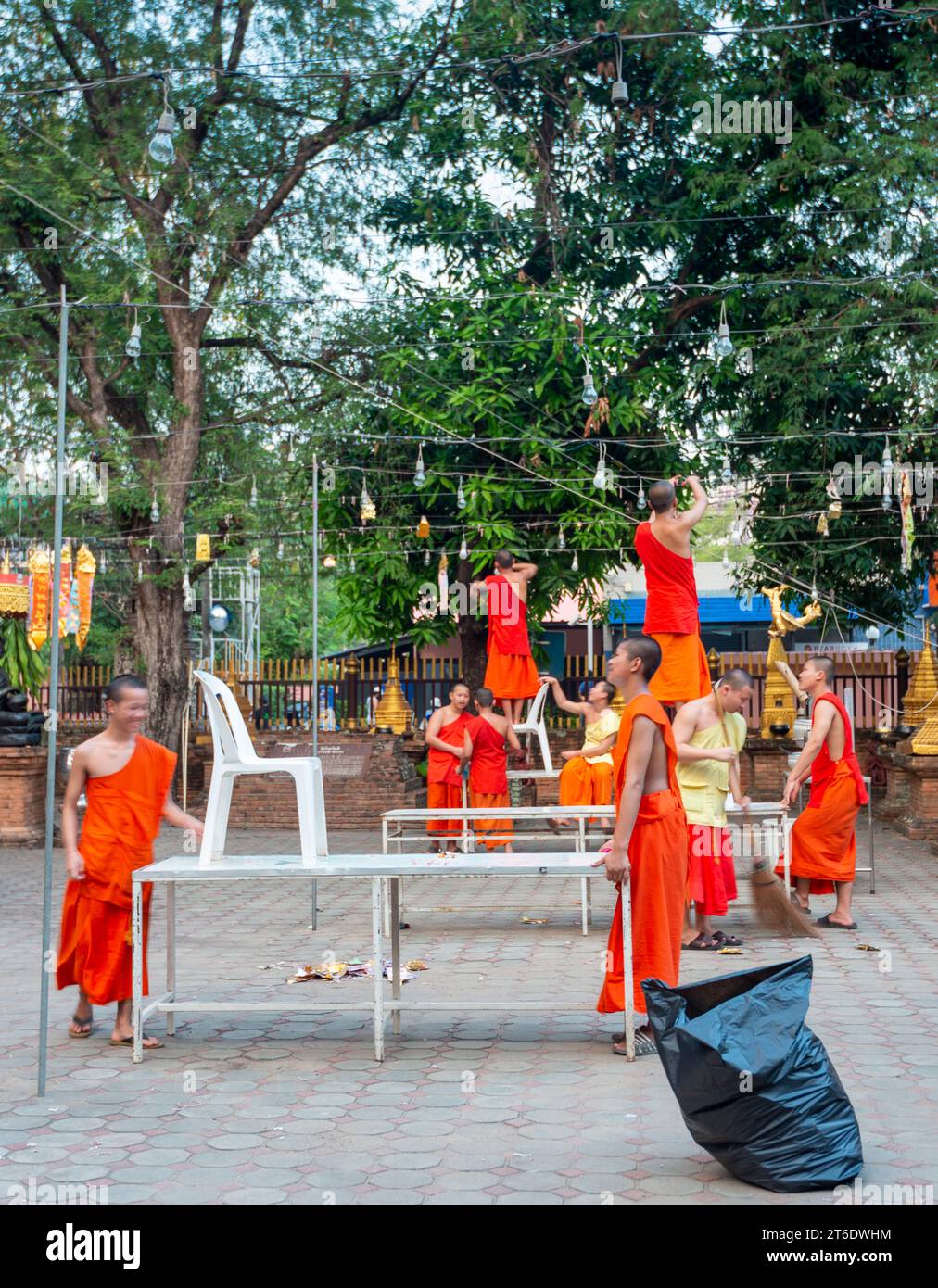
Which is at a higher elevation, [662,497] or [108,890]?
[662,497]

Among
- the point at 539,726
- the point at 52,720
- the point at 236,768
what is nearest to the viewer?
the point at 52,720

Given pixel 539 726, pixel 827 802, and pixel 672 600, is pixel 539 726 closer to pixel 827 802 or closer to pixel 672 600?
pixel 827 802

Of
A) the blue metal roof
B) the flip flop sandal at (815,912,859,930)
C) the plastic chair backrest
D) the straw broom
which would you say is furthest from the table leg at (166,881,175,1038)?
the blue metal roof

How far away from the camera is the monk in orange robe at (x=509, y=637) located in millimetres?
13625

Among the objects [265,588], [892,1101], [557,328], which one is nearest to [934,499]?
[557,328]

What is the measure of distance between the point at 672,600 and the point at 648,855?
9.07 ft

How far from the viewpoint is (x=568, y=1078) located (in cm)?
573

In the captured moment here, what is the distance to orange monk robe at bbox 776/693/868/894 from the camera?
Result: 9.55 meters

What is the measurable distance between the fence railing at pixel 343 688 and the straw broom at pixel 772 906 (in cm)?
1148

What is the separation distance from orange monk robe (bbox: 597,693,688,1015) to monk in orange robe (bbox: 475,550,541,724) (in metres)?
7.46

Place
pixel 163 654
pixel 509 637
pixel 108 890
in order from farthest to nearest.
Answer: pixel 163 654
pixel 509 637
pixel 108 890

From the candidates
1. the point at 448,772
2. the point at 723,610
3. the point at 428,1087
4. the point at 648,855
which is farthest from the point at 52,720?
the point at 723,610

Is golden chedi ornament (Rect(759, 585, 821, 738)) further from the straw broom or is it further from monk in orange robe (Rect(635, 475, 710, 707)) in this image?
monk in orange robe (Rect(635, 475, 710, 707))

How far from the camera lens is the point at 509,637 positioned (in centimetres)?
1380
